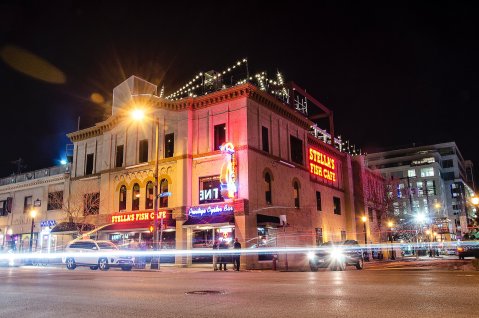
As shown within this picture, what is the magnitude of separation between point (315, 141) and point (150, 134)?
16317mm

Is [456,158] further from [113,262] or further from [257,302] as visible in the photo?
[257,302]

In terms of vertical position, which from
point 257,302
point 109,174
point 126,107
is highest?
point 126,107

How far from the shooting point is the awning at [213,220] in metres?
28.8

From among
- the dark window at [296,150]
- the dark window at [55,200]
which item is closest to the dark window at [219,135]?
the dark window at [296,150]

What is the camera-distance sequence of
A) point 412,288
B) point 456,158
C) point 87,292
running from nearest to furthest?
point 412,288, point 87,292, point 456,158

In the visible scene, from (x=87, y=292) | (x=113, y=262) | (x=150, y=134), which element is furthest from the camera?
(x=150, y=134)

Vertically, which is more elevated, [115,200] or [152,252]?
[115,200]

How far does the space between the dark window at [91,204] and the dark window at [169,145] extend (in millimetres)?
9107

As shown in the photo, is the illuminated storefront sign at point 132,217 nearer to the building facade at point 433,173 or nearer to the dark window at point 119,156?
the dark window at point 119,156

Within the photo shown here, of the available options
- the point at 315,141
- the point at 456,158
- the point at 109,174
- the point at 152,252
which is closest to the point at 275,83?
the point at 315,141

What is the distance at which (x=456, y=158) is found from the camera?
127250mm

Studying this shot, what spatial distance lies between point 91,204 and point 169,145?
9.88 m

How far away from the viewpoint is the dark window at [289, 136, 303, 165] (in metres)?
37.2

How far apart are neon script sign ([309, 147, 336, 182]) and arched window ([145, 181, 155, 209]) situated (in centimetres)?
1513
